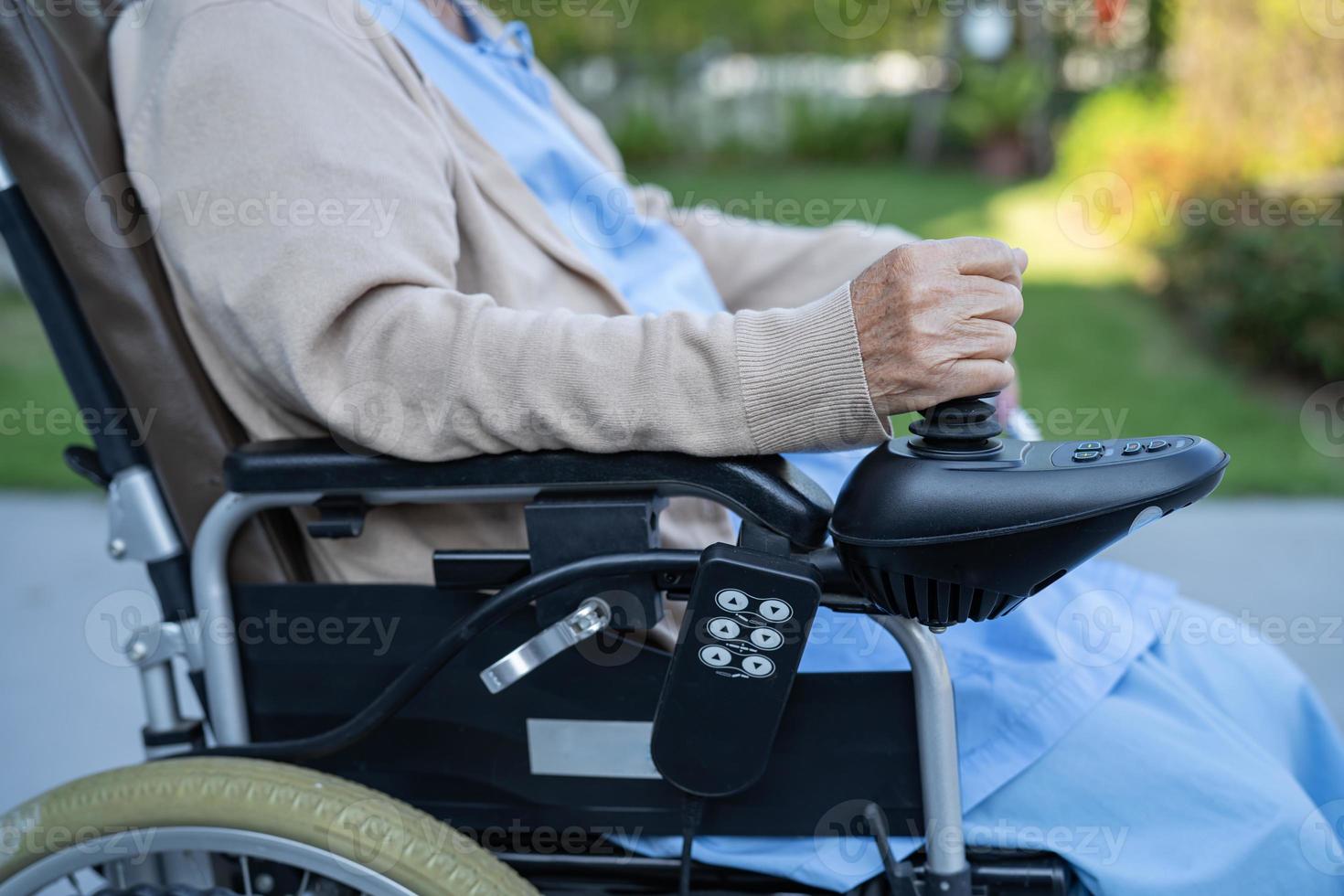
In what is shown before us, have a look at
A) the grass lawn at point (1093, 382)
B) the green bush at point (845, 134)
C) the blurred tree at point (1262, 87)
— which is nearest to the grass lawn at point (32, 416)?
the grass lawn at point (1093, 382)

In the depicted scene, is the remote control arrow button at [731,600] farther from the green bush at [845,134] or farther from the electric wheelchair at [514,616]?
the green bush at [845,134]

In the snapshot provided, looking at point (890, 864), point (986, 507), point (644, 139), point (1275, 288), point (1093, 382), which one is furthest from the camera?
point (644, 139)

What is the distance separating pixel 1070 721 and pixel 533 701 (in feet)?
1.64

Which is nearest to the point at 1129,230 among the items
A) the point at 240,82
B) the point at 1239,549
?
the point at 1239,549

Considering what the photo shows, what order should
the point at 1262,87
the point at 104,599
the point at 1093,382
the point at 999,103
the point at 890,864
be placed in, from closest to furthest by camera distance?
the point at 890,864
the point at 104,599
the point at 1093,382
the point at 1262,87
the point at 999,103

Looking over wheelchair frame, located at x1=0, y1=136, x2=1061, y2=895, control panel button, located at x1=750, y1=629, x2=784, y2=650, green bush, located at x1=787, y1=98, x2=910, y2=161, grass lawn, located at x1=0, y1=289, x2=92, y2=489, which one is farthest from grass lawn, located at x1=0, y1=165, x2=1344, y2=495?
green bush, located at x1=787, y1=98, x2=910, y2=161

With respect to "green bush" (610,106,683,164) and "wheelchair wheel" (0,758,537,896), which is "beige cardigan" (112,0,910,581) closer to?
"wheelchair wheel" (0,758,537,896)

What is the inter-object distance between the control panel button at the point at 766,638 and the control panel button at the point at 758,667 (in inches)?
0.5

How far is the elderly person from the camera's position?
3.06 feet

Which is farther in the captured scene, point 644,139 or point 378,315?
point 644,139

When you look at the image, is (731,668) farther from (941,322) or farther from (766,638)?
(941,322)

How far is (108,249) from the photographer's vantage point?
3.46 ft

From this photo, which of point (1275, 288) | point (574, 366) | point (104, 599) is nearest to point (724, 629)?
point (574, 366)

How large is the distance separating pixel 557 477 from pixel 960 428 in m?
0.34
